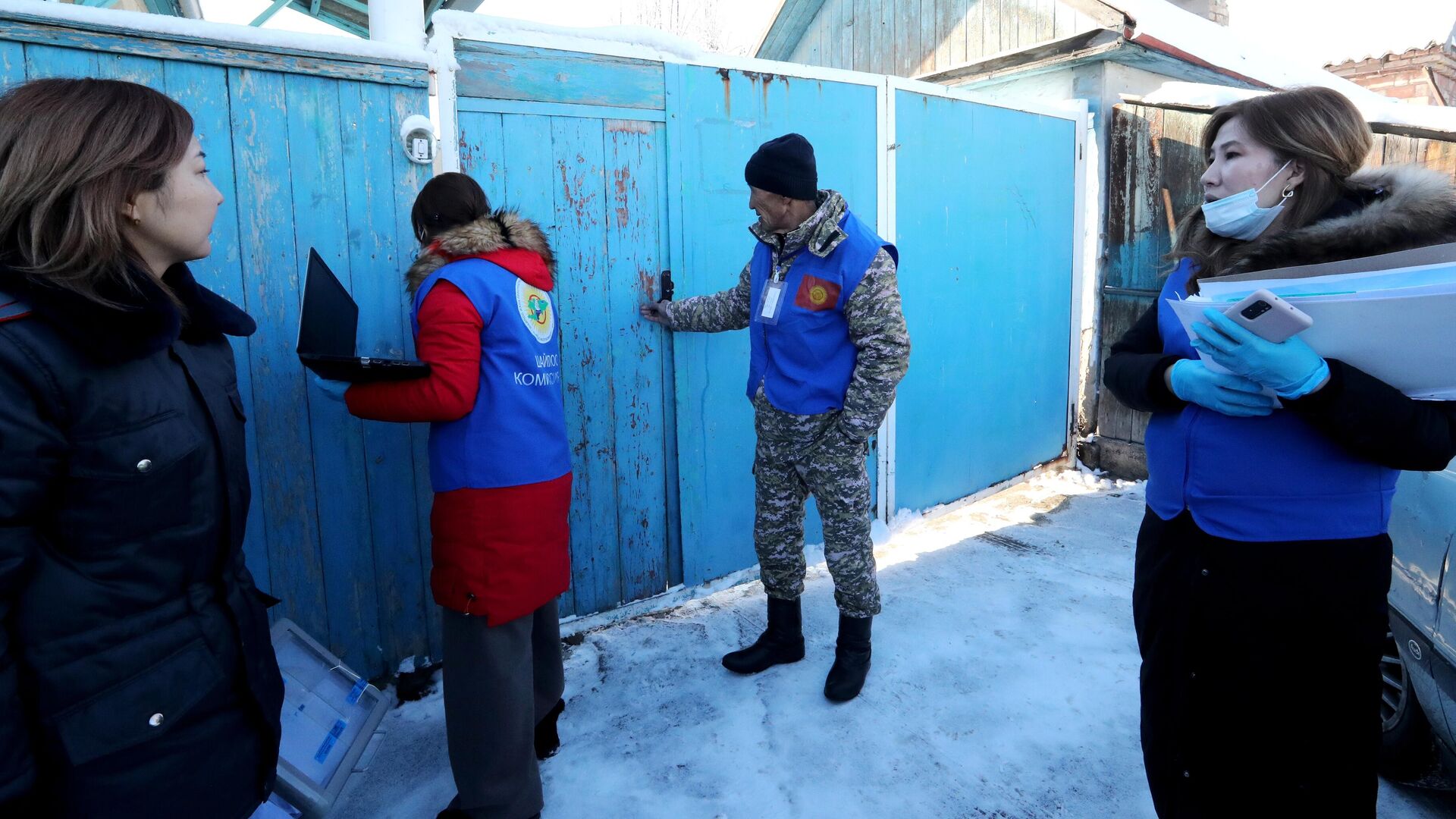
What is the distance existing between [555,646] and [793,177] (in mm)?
1663

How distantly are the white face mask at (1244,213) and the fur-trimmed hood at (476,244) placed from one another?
5.30 ft

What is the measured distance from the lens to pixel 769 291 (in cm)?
289

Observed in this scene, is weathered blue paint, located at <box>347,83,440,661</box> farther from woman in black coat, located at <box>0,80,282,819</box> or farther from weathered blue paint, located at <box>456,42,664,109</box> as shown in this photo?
woman in black coat, located at <box>0,80,282,819</box>

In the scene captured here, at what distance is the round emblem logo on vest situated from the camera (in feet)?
7.13

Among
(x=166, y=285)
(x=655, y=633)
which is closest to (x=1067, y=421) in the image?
(x=655, y=633)

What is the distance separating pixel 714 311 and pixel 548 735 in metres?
1.62

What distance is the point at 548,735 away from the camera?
8.63 ft

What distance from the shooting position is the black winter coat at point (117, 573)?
1.12 metres

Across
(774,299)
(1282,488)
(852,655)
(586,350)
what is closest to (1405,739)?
(1282,488)

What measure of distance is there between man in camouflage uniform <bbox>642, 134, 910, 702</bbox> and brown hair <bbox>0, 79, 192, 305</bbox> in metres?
1.85

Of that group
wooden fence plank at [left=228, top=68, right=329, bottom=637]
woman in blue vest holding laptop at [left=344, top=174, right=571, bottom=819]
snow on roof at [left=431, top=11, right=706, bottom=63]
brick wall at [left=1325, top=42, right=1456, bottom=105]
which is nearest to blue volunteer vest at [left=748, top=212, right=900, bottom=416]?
woman in blue vest holding laptop at [left=344, top=174, right=571, bottom=819]

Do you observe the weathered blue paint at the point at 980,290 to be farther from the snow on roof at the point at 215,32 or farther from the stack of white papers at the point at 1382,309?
the stack of white papers at the point at 1382,309

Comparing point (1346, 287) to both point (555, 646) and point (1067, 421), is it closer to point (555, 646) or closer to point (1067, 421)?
point (555, 646)

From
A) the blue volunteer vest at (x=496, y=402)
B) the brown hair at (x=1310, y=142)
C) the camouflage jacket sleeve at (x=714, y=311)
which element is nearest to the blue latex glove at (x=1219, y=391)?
the brown hair at (x=1310, y=142)
